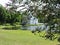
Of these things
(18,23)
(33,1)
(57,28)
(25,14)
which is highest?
(33,1)

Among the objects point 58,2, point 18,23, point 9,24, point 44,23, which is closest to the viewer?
point 58,2

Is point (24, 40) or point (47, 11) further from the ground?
point (47, 11)

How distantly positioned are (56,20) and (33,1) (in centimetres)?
59

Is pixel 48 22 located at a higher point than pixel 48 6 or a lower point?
lower

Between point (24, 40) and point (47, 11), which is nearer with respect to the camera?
point (47, 11)

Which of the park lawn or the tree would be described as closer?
the tree

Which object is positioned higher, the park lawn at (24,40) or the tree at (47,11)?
the tree at (47,11)

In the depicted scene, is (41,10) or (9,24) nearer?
(41,10)

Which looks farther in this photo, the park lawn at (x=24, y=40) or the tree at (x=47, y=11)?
the park lawn at (x=24, y=40)

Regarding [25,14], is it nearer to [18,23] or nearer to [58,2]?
[58,2]

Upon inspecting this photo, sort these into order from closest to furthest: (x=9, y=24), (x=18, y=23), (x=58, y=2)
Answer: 1. (x=58, y=2)
2. (x=9, y=24)
3. (x=18, y=23)

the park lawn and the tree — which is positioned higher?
the tree

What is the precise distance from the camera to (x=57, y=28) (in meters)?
4.15

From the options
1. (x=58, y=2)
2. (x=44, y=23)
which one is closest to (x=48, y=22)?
(x=44, y=23)
